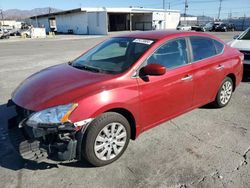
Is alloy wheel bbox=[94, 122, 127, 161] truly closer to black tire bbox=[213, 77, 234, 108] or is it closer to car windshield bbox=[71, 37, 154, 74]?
car windshield bbox=[71, 37, 154, 74]

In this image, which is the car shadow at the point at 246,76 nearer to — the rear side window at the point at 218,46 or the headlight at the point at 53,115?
the rear side window at the point at 218,46

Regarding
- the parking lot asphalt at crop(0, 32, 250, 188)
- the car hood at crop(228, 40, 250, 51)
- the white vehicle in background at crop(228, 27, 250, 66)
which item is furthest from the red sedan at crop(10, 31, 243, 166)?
the car hood at crop(228, 40, 250, 51)

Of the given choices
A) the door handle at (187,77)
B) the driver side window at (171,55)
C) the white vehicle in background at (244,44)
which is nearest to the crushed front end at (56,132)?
the driver side window at (171,55)

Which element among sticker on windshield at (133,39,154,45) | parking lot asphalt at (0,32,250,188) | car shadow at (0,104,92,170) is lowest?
parking lot asphalt at (0,32,250,188)

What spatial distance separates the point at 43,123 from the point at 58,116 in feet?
0.60

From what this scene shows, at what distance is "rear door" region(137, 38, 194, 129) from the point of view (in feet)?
11.4

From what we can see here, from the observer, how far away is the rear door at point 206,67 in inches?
166

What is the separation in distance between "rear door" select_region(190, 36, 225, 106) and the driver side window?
233 millimetres

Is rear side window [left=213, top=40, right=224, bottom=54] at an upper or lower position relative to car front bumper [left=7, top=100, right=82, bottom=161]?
upper

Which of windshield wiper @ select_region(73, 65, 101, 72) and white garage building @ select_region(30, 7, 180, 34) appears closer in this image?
windshield wiper @ select_region(73, 65, 101, 72)

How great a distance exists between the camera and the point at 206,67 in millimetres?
4336

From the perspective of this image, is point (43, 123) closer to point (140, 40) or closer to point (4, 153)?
point (4, 153)

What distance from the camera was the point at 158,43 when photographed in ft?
12.1

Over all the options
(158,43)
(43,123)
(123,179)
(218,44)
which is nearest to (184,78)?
(158,43)
